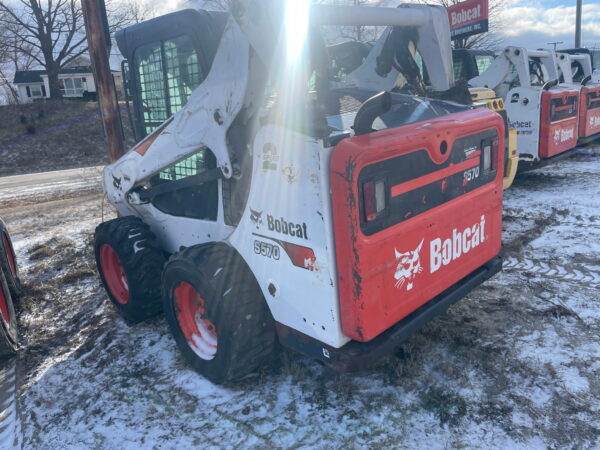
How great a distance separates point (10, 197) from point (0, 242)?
8.36m

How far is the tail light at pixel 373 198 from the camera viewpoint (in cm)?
233

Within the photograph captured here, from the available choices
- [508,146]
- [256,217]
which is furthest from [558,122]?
[256,217]

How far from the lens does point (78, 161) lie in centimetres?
2166

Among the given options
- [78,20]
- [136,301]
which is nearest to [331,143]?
[136,301]

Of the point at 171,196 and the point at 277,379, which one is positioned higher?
the point at 171,196

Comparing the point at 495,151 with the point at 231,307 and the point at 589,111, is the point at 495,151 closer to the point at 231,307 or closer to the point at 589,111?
the point at 231,307

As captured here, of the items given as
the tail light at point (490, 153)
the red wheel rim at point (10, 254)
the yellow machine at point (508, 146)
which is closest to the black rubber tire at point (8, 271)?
the red wheel rim at point (10, 254)

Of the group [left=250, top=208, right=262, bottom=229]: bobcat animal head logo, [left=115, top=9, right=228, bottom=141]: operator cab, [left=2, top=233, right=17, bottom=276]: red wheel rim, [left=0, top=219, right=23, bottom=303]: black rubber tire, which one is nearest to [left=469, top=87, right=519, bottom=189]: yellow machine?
[left=115, top=9, right=228, bottom=141]: operator cab

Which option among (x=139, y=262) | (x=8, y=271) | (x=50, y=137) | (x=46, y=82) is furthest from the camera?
(x=46, y=82)

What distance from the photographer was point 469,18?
11.7 meters

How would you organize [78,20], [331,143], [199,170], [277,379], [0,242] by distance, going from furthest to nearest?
1. [78,20]
2. [0,242]
3. [199,170]
4. [277,379]
5. [331,143]

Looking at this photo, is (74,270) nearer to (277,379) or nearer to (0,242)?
(0,242)

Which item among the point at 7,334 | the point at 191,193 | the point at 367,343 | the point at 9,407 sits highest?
the point at 191,193

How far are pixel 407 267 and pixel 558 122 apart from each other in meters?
7.21
